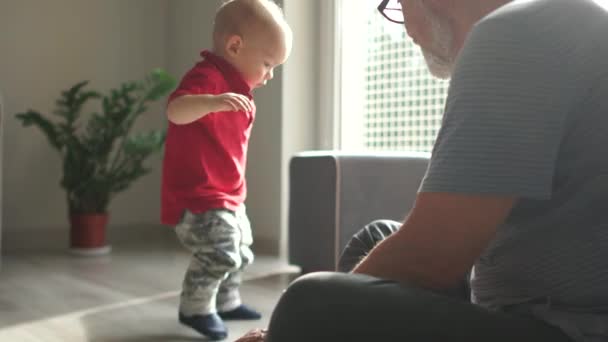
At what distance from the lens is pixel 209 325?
202cm

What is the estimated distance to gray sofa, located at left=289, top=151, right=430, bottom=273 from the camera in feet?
8.75

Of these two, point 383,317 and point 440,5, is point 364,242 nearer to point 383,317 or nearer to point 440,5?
point 440,5

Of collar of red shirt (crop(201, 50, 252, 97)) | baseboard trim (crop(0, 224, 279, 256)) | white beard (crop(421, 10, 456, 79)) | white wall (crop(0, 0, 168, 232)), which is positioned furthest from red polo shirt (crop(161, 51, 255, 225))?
white wall (crop(0, 0, 168, 232))

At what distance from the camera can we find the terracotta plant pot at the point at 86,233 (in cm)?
362

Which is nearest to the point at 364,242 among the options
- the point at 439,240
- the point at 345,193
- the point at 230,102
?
the point at 439,240

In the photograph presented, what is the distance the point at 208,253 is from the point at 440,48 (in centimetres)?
115

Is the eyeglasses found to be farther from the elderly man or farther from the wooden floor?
the wooden floor

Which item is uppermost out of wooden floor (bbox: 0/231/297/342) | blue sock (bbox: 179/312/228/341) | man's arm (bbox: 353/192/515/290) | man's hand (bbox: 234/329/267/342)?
man's arm (bbox: 353/192/515/290)

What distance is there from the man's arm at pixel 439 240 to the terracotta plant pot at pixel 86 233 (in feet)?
9.83

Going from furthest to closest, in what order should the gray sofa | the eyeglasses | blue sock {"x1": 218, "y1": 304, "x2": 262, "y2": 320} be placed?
the gray sofa, blue sock {"x1": 218, "y1": 304, "x2": 262, "y2": 320}, the eyeglasses

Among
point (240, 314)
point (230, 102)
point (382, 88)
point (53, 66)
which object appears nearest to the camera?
point (230, 102)

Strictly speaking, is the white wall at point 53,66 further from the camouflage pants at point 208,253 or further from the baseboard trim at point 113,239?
the camouflage pants at point 208,253

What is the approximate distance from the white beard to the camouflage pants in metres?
1.04

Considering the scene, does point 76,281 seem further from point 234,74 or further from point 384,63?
point 384,63
